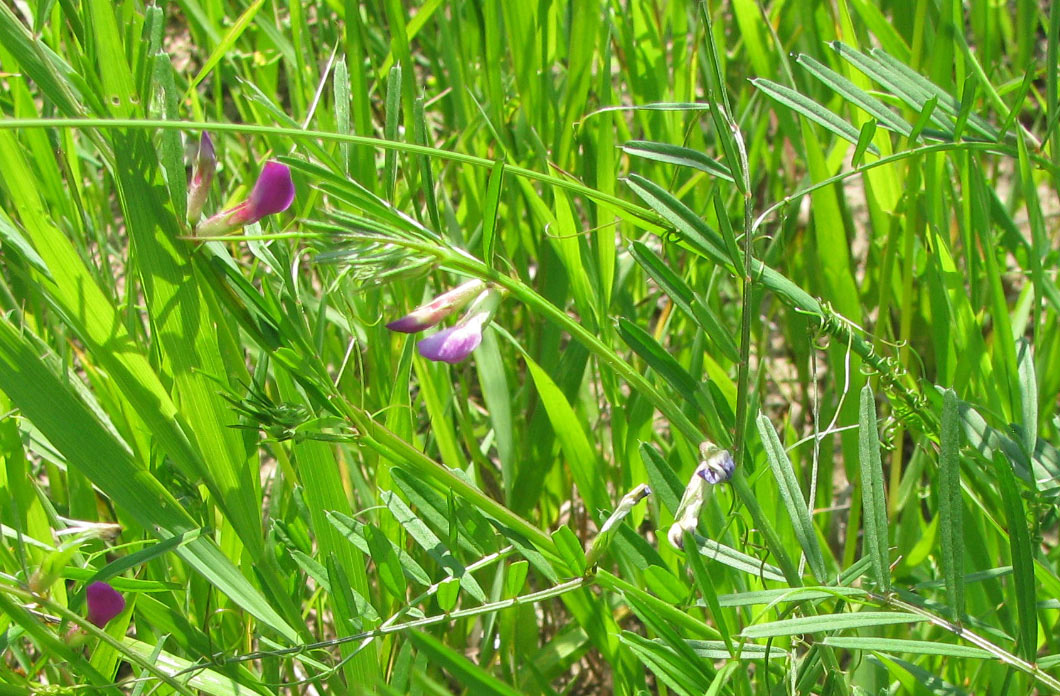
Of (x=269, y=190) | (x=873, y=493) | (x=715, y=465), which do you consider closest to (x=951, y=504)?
(x=873, y=493)

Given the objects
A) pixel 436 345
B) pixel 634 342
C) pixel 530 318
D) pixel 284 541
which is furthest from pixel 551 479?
pixel 436 345

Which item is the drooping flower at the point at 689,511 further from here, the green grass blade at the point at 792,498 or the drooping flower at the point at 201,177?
the drooping flower at the point at 201,177

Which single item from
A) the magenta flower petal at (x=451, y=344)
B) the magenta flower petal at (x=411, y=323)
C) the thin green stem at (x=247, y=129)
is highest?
the thin green stem at (x=247, y=129)

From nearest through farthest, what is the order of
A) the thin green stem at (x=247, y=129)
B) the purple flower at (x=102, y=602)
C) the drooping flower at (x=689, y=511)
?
the thin green stem at (x=247, y=129), the drooping flower at (x=689, y=511), the purple flower at (x=102, y=602)

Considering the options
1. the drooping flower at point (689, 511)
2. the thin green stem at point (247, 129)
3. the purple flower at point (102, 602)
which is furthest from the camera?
the purple flower at point (102, 602)

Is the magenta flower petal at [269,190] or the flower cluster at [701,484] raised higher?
the magenta flower petal at [269,190]

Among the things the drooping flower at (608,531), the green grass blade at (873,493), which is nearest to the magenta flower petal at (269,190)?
the drooping flower at (608,531)

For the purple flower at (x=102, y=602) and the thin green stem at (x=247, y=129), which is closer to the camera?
the thin green stem at (x=247, y=129)

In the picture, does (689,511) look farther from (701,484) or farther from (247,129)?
(247,129)
